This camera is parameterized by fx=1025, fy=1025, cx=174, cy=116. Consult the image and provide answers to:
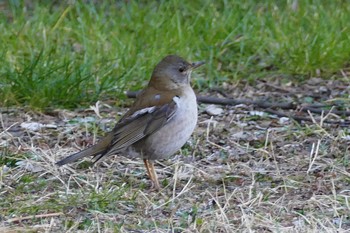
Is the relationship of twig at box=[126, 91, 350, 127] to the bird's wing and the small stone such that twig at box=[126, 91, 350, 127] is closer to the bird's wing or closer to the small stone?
the small stone

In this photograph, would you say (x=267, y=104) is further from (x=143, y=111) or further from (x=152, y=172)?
(x=152, y=172)

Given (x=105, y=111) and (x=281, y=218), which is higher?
(x=281, y=218)

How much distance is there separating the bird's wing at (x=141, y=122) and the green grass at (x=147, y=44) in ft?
4.72

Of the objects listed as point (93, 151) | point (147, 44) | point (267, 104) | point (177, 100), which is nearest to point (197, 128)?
point (267, 104)

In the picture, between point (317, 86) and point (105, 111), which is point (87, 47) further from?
point (317, 86)

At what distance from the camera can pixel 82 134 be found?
25.2 ft

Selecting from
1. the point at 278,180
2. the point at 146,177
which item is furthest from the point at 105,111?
the point at 278,180

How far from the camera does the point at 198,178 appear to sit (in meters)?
6.78

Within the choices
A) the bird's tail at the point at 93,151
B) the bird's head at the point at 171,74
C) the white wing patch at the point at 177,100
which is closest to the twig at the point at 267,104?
the bird's head at the point at 171,74

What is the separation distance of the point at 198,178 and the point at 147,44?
2.70 meters

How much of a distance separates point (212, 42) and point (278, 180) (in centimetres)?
286

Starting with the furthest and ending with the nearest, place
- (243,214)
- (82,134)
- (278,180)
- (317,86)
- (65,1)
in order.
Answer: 1. (65,1)
2. (317,86)
3. (82,134)
4. (278,180)
5. (243,214)

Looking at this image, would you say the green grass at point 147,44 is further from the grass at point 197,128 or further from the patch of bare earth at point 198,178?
the patch of bare earth at point 198,178

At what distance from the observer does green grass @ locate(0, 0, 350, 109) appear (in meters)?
8.21
